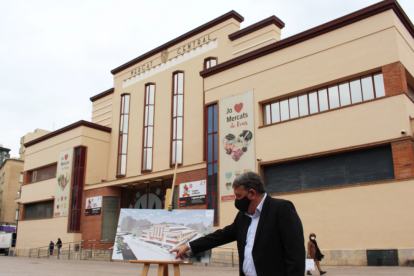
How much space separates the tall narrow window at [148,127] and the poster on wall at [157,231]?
22.5 m

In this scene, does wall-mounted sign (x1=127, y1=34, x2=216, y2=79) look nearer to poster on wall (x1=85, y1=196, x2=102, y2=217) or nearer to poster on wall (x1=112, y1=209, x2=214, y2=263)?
poster on wall (x1=85, y1=196, x2=102, y2=217)

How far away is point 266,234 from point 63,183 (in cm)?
3227

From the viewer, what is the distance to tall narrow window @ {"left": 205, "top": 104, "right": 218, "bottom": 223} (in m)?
22.0

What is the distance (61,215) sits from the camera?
1273 inches

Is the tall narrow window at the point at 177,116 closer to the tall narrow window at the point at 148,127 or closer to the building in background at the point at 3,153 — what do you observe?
the tall narrow window at the point at 148,127

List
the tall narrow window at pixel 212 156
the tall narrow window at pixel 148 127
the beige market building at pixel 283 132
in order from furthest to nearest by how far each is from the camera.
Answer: the tall narrow window at pixel 148 127, the tall narrow window at pixel 212 156, the beige market building at pixel 283 132

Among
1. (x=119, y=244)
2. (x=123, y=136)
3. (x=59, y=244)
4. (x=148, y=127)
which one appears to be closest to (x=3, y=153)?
(x=123, y=136)

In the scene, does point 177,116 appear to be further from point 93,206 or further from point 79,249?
point 79,249

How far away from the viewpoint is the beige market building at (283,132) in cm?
1611

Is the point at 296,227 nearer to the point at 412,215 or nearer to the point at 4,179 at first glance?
the point at 412,215

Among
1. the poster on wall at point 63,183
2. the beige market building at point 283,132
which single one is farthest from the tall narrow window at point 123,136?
the poster on wall at point 63,183

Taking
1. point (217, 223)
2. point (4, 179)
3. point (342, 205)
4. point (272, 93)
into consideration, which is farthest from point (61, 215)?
point (4, 179)

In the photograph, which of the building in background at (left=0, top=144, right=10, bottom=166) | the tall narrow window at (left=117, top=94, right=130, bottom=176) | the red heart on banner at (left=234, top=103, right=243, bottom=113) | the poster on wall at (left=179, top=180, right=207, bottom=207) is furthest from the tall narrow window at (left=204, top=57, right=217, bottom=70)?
the building in background at (left=0, top=144, right=10, bottom=166)

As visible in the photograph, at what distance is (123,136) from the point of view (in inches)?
1304
